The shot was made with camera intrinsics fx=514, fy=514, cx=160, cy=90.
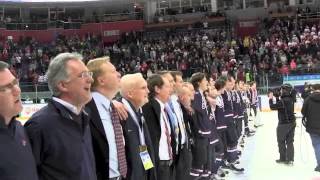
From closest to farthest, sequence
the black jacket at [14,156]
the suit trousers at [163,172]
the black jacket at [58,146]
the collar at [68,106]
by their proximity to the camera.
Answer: the black jacket at [14,156] < the black jacket at [58,146] < the collar at [68,106] < the suit trousers at [163,172]

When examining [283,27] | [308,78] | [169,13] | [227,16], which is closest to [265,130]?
[308,78]

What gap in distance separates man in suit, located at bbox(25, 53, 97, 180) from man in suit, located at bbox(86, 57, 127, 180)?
1.22ft

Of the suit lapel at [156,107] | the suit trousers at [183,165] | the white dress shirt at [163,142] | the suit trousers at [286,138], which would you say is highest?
the suit lapel at [156,107]

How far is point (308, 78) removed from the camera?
2178 centimetres

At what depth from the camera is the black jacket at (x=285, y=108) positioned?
942 centimetres

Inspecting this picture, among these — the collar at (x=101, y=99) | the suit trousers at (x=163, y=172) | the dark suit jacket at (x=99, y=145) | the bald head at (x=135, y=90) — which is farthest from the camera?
the suit trousers at (x=163, y=172)

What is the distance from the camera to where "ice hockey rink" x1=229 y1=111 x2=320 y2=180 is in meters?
8.46

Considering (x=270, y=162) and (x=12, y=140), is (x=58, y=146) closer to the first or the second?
(x=12, y=140)

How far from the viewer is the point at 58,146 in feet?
9.23

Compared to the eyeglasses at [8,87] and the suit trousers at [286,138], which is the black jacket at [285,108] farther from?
the eyeglasses at [8,87]

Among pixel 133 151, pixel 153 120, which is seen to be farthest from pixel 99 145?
pixel 153 120

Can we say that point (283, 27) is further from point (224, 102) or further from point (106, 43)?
point (224, 102)

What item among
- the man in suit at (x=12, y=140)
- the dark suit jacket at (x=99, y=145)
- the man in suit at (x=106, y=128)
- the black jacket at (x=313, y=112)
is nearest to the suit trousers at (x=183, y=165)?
the man in suit at (x=106, y=128)

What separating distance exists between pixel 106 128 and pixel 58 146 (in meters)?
0.73
